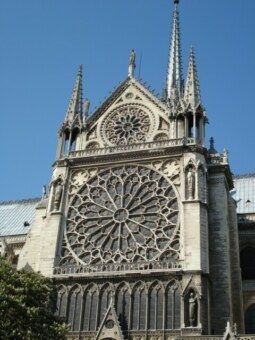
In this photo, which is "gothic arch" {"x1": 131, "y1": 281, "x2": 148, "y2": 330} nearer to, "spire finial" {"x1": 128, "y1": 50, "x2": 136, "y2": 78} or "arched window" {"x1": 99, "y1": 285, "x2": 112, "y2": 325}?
"arched window" {"x1": 99, "y1": 285, "x2": 112, "y2": 325}

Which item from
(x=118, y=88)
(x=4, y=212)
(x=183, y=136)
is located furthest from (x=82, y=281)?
(x=4, y=212)

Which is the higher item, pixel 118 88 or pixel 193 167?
pixel 118 88

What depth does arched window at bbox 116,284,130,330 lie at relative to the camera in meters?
26.7

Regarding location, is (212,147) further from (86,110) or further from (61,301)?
(61,301)

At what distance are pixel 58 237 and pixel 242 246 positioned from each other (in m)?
11.8

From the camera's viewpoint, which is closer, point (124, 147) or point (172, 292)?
point (172, 292)

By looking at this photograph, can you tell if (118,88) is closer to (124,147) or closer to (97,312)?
(124,147)

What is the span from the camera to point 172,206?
30078mm

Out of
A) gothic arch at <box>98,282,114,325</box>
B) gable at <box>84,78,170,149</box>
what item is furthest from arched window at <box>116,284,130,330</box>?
→ gable at <box>84,78,170,149</box>

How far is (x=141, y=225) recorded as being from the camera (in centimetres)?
2986

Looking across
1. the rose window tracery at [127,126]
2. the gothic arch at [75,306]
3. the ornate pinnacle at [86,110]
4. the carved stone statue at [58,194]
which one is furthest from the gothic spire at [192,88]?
the gothic arch at [75,306]

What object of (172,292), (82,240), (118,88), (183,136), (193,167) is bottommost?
(172,292)

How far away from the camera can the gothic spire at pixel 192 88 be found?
33.4 m

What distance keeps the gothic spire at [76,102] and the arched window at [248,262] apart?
1380 centimetres
